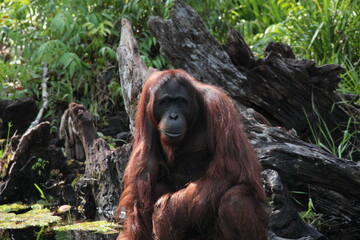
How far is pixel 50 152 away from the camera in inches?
257

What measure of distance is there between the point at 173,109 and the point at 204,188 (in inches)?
22.3

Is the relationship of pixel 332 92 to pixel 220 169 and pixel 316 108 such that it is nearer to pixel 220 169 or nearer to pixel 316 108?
pixel 316 108

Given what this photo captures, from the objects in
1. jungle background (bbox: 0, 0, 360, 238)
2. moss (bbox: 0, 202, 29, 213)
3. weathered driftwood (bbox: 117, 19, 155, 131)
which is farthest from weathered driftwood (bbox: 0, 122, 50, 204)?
jungle background (bbox: 0, 0, 360, 238)

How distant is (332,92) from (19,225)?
10.6ft

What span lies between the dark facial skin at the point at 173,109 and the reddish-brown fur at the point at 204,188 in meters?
0.07

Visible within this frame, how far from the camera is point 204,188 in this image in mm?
3963

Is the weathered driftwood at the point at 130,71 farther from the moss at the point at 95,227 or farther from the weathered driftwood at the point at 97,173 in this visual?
the moss at the point at 95,227

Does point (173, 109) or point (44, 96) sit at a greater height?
point (44, 96)

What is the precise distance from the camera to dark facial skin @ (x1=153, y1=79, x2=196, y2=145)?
4008mm

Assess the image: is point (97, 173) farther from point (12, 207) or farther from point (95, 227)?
point (12, 207)

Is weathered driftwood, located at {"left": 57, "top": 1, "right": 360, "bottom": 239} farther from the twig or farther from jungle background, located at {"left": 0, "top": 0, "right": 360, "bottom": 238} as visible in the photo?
the twig

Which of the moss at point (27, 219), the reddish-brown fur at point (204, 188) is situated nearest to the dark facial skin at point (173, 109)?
the reddish-brown fur at point (204, 188)

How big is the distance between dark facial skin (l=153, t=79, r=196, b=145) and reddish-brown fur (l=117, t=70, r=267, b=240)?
0.23 feet

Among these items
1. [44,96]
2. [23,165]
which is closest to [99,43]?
[44,96]
